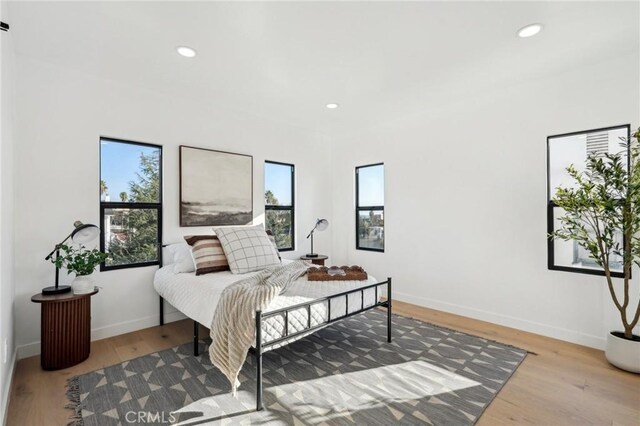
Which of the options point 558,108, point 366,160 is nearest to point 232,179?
point 366,160

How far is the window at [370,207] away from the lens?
184 inches

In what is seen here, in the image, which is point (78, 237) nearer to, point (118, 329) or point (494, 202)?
point (118, 329)

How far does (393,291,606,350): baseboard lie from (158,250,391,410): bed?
1315 millimetres

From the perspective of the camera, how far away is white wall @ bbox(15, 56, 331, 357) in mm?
2639

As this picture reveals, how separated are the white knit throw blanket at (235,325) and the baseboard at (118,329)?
1.63m

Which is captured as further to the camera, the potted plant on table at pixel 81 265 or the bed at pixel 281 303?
the potted plant on table at pixel 81 265

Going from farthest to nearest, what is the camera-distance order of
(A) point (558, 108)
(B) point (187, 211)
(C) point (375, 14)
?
(B) point (187, 211), (A) point (558, 108), (C) point (375, 14)

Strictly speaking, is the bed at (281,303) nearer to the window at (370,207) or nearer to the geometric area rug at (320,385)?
the geometric area rug at (320,385)

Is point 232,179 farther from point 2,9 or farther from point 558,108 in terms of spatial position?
point 558,108

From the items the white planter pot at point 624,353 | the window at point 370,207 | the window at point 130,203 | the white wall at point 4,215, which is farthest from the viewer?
the window at point 370,207

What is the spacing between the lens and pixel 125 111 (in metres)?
3.15

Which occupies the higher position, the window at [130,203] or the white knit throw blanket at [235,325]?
the window at [130,203]

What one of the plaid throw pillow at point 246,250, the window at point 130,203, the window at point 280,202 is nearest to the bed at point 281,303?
the plaid throw pillow at point 246,250

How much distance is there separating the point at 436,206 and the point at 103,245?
3828mm
